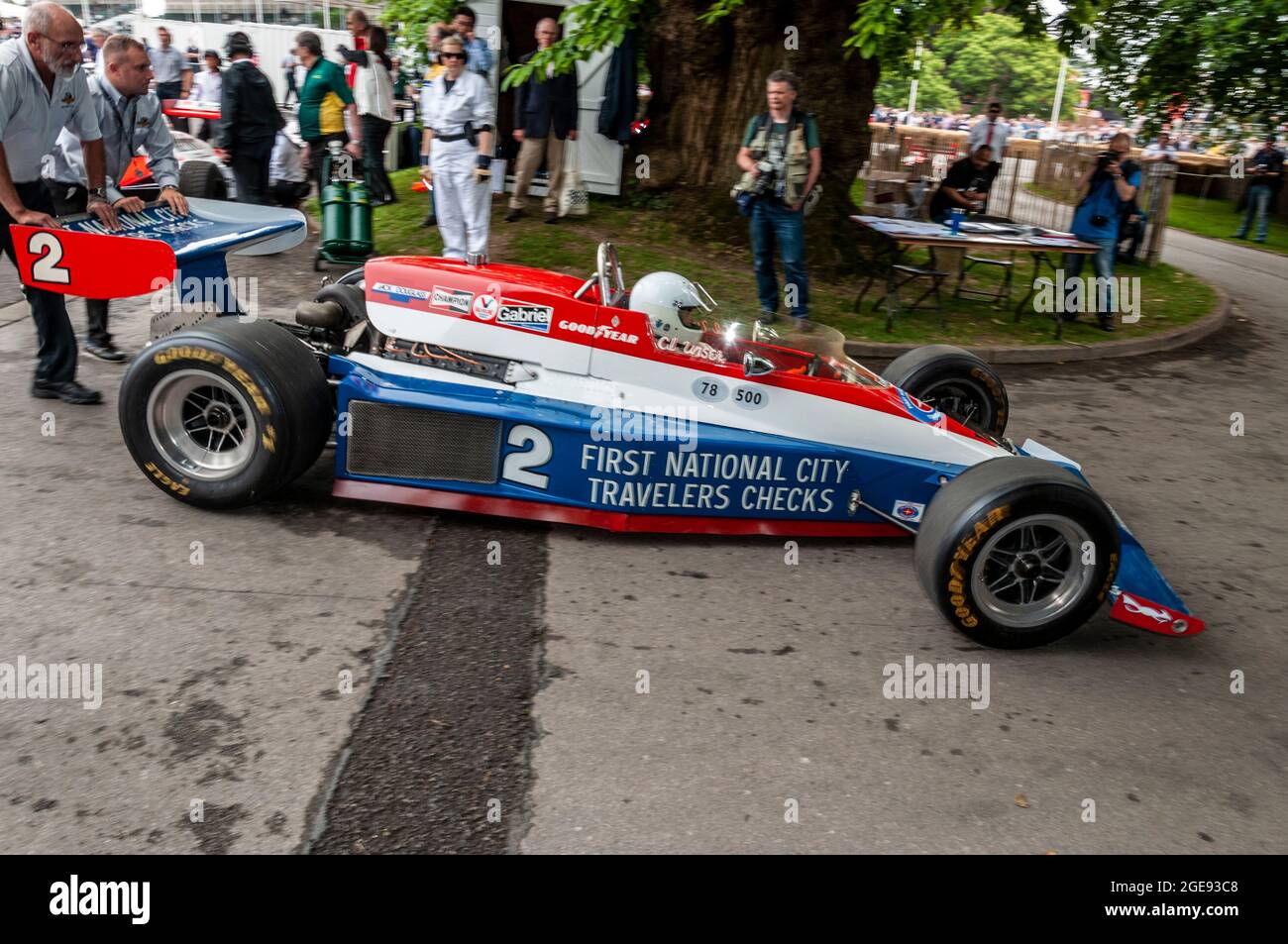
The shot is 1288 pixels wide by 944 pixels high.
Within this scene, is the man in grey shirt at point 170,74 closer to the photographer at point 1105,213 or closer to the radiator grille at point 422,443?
the photographer at point 1105,213

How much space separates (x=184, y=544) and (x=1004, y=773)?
349 cm

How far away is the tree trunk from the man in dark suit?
4.34 ft

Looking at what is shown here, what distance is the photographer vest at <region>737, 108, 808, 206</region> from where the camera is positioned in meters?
7.84

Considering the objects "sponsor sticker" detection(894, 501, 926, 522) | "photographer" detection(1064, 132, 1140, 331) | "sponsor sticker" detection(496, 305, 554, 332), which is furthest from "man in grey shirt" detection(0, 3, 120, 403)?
"photographer" detection(1064, 132, 1140, 331)

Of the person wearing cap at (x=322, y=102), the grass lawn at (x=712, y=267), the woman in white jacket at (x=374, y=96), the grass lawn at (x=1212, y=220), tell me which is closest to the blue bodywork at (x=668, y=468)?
the grass lawn at (x=712, y=267)

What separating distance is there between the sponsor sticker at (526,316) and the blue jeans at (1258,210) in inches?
786

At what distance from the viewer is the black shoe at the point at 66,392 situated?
5988mm

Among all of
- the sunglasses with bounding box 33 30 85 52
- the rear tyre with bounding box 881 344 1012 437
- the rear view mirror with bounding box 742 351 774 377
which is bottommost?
the rear tyre with bounding box 881 344 1012 437

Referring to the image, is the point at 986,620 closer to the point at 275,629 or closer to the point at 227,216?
the point at 275,629

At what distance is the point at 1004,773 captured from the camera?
3.49m

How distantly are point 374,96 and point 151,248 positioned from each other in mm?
6310

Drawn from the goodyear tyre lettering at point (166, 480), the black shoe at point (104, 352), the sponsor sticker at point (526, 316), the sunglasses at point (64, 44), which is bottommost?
the goodyear tyre lettering at point (166, 480)

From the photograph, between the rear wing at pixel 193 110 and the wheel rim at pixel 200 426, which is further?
the rear wing at pixel 193 110

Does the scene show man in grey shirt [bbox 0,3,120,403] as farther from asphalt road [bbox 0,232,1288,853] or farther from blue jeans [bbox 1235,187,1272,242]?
blue jeans [bbox 1235,187,1272,242]
